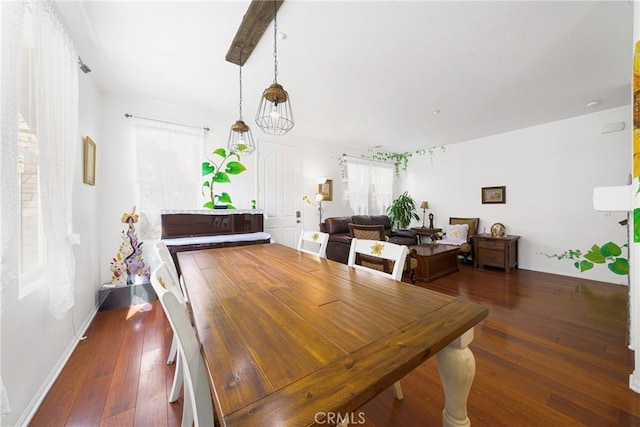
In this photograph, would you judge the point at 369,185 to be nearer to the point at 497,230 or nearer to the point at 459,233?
the point at 459,233

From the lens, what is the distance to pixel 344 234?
4.64m

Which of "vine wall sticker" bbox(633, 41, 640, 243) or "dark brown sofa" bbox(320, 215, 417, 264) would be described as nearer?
"vine wall sticker" bbox(633, 41, 640, 243)

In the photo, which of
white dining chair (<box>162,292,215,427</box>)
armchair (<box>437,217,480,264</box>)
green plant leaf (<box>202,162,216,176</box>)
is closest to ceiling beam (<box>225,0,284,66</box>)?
green plant leaf (<box>202,162,216,176</box>)

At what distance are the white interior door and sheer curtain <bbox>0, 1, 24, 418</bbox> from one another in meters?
3.04

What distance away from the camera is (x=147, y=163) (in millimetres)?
3119

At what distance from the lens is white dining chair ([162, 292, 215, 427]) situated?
68 centimetres

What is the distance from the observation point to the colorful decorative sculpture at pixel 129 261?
2811 mm

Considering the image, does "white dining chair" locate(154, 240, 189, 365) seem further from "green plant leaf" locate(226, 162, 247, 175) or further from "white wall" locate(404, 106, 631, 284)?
"white wall" locate(404, 106, 631, 284)

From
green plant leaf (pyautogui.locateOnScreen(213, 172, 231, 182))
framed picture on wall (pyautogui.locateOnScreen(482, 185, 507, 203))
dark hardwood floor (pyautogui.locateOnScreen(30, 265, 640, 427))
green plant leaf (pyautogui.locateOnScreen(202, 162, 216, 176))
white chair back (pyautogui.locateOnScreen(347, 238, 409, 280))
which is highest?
green plant leaf (pyautogui.locateOnScreen(202, 162, 216, 176))

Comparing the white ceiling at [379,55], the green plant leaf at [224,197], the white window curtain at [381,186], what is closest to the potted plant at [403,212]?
the white window curtain at [381,186]

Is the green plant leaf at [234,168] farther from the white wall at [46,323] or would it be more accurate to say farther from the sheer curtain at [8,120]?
the sheer curtain at [8,120]

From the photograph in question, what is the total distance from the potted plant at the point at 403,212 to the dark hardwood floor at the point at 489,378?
3.24 m

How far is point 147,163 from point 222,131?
3.82 feet

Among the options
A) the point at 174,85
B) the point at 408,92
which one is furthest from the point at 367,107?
the point at 174,85
